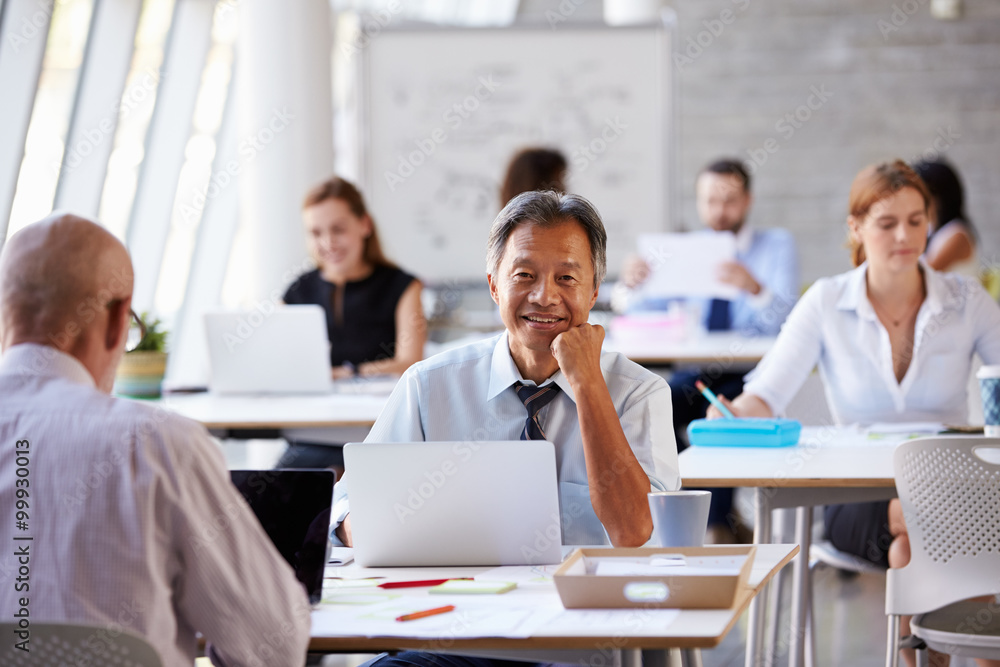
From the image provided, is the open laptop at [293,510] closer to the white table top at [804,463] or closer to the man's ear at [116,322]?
the man's ear at [116,322]

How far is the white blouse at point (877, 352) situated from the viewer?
2.94m

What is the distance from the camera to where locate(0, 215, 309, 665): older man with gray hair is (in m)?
1.18

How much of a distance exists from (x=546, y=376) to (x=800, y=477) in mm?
598

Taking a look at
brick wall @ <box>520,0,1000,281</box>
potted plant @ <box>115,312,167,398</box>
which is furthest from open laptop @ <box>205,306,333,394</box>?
brick wall @ <box>520,0,1000,281</box>

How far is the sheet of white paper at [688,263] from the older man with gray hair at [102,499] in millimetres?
Answer: 3665

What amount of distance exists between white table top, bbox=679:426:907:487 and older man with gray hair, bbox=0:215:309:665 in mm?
1181

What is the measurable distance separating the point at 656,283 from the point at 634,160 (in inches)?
60.0

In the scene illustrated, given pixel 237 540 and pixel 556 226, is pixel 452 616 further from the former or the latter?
pixel 556 226

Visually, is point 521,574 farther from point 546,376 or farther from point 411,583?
point 546,376

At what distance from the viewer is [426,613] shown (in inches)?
54.7

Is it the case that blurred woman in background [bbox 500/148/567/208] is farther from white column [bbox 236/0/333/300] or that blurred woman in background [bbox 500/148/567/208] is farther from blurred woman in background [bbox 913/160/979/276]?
blurred woman in background [bbox 913/160/979/276]

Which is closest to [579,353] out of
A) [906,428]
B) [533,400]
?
[533,400]

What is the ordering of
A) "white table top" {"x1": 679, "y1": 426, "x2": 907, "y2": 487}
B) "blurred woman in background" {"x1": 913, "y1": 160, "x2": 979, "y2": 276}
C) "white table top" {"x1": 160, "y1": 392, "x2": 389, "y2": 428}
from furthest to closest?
"blurred woman in background" {"x1": 913, "y1": 160, "x2": 979, "y2": 276}, "white table top" {"x1": 160, "y1": 392, "x2": 389, "y2": 428}, "white table top" {"x1": 679, "y1": 426, "x2": 907, "y2": 487}

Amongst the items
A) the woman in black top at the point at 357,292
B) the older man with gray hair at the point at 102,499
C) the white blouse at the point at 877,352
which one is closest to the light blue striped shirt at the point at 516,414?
the older man with gray hair at the point at 102,499
